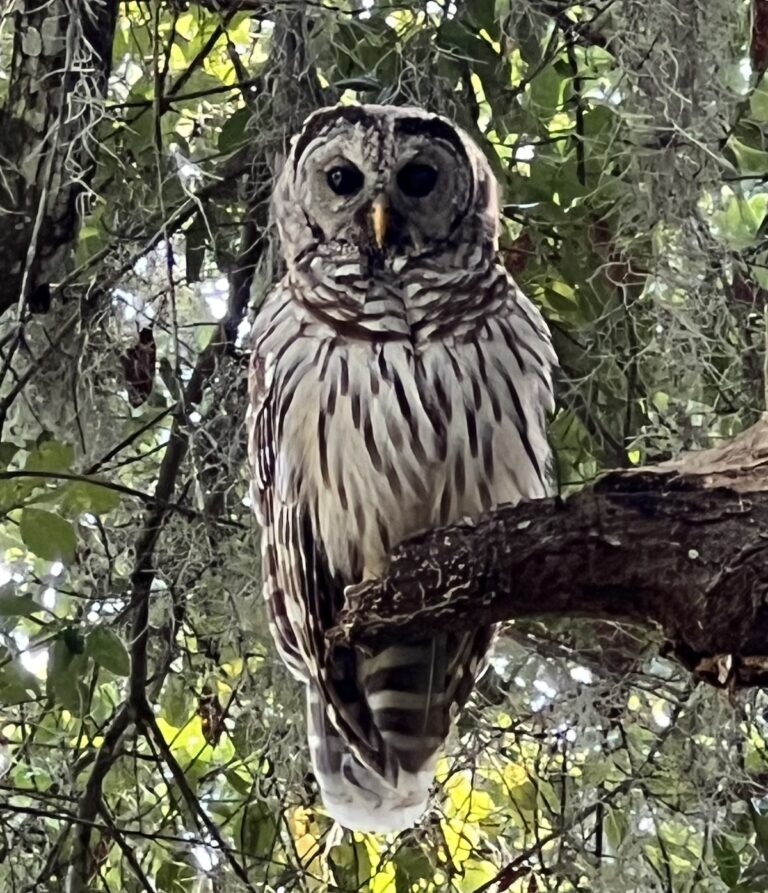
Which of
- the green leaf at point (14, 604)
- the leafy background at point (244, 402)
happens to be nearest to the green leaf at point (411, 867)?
the leafy background at point (244, 402)

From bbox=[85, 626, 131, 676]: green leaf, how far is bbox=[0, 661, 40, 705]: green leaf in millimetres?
118

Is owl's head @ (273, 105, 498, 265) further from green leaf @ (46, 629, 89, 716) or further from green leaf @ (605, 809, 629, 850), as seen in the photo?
green leaf @ (605, 809, 629, 850)

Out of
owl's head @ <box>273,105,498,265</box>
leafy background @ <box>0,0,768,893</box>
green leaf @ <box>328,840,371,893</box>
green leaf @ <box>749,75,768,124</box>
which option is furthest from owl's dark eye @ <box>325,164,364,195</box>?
green leaf @ <box>328,840,371,893</box>

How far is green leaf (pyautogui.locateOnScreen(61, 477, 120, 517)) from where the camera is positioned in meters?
1.51

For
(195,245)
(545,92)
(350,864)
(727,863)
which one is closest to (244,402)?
(195,245)

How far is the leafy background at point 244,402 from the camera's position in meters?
1.61

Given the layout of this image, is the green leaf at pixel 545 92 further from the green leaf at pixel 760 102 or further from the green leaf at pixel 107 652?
the green leaf at pixel 107 652

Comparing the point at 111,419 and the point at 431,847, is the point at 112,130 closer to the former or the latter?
the point at 111,419

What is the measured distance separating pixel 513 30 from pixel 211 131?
20.7 inches

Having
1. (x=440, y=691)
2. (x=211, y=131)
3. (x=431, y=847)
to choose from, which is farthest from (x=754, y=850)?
(x=211, y=131)

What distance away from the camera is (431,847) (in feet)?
6.14

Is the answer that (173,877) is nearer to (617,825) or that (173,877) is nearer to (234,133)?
(617,825)

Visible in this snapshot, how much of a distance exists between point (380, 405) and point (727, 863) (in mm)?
745

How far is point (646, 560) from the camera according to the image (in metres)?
1.09
